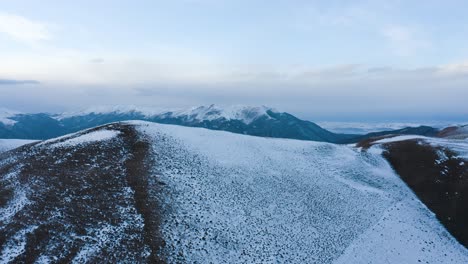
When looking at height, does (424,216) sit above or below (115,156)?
below

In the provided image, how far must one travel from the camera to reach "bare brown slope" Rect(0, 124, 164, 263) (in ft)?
68.5

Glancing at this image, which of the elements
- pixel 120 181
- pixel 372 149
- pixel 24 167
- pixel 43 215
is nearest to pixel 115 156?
pixel 120 181

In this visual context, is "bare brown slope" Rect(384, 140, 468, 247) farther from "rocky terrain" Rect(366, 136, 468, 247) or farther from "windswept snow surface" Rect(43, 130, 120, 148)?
"windswept snow surface" Rect(43, 130, 120, 148)

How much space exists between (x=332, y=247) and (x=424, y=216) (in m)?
18.2

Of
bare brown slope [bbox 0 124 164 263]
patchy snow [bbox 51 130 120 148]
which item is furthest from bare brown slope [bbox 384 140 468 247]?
patchy snow [bbox 51 130 120 148]

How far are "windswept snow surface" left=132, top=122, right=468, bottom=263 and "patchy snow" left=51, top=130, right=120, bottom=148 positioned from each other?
4164 mm

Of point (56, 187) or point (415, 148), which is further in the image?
point (415, 148)

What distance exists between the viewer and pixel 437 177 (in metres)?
46.0

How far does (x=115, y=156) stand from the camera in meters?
34.5

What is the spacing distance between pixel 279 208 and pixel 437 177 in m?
30.9

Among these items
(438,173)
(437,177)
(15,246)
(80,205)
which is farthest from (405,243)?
(15,246)

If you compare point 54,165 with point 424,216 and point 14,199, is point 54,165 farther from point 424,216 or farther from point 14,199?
point 424,216

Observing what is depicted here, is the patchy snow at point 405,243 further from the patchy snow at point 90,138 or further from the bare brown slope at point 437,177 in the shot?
the patchy snow at point 90,138

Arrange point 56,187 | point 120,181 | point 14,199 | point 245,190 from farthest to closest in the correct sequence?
point 245,190 < point 120,181 < point 56,187 < point 14,199
